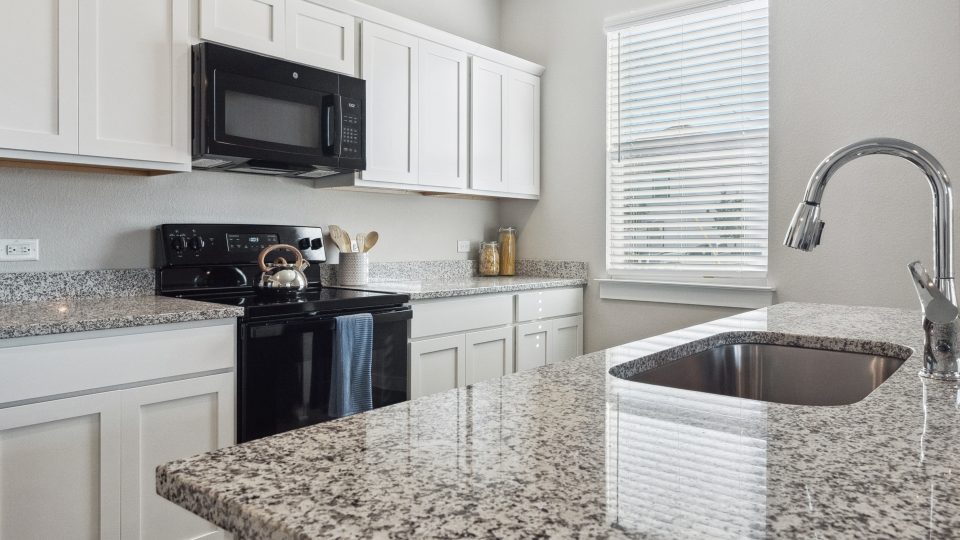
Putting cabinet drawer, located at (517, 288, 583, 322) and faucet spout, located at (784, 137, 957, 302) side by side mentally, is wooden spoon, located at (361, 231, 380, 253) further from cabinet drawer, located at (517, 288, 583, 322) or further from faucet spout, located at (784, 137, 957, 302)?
faucet spout, located at (784, 137, 957, 302)

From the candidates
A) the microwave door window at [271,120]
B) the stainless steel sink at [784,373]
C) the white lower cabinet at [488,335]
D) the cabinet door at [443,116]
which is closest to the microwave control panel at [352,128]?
the microwave door window at [271,120]

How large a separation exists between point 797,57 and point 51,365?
3231 mm

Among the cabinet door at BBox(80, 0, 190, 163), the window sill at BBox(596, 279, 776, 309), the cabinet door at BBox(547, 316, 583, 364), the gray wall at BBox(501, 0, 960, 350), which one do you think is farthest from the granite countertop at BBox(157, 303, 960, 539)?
the cabinet door at BBox(547, 316, 583, 364)

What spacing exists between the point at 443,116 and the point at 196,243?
4.49ft

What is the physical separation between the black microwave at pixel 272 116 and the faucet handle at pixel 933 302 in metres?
2.08

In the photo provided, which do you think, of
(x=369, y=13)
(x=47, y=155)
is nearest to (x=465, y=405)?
(x=47, y=155)

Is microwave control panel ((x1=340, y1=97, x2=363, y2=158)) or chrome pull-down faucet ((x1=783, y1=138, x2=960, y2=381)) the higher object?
microwave control panel ((x1=340, y1=97, x2=363, y2=158))

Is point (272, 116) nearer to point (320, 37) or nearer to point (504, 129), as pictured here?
point (320, 37)

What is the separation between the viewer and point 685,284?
135 inches

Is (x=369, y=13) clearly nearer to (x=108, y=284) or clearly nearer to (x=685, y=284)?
(x=108, y=284)

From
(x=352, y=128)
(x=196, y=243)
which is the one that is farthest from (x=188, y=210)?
(x=352, y=128)

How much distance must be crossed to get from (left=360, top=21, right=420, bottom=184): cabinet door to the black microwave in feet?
0.48

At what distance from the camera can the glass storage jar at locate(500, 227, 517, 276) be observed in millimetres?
4027

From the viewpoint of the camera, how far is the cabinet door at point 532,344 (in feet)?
11.1
